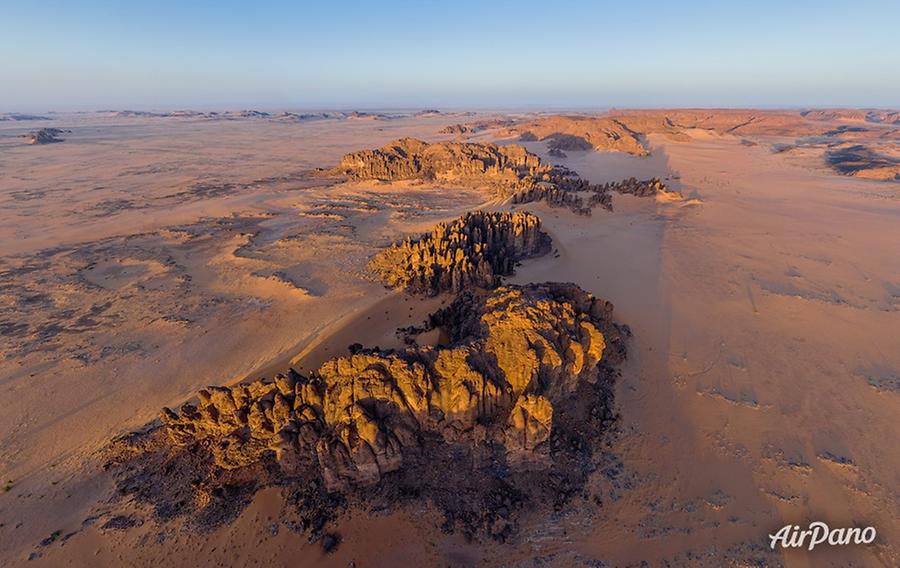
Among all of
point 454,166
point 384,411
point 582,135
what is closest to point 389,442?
point 384,411

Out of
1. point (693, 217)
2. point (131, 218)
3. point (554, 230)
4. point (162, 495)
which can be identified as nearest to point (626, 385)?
point (162, 495)

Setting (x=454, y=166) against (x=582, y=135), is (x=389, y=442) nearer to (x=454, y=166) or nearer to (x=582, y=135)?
(x=454, y=166)

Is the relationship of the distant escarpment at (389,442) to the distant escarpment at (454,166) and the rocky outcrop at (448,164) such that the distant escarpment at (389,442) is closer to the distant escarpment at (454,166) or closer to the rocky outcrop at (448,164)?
the distant escarpment at (454,166)

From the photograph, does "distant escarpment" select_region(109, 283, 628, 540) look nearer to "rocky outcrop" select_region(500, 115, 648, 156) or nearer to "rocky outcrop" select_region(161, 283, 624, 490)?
"rocky outcrop" select_region(161, 283, 624, 490)


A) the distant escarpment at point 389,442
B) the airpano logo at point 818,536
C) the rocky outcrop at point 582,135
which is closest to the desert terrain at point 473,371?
the distant escarpment at point 389,442

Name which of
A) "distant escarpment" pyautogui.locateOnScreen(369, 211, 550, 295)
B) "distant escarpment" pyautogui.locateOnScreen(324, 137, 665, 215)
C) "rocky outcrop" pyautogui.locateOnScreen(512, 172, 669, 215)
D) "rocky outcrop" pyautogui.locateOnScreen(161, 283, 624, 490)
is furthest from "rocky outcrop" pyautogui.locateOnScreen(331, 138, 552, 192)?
"rocky outcrop" pyautogui.locateOnScreen(161, 283, 624, 490)

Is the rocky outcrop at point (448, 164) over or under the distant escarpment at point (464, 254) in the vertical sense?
over
